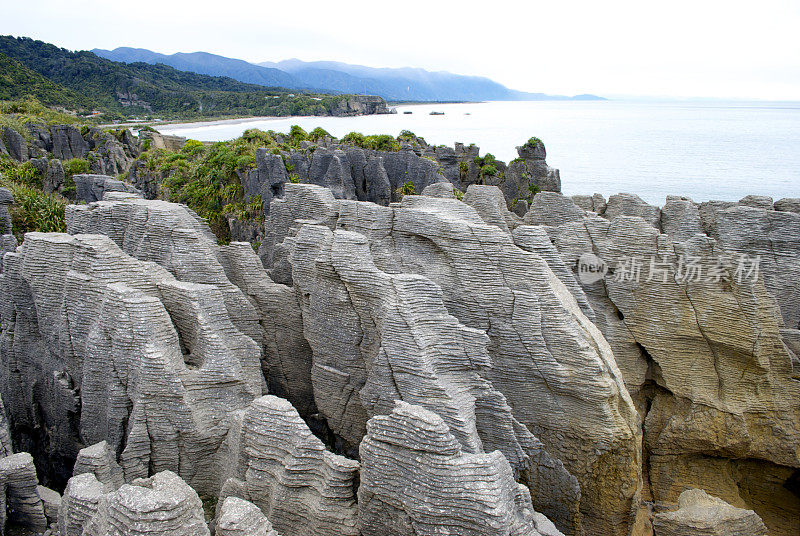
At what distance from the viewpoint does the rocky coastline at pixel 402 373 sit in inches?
363

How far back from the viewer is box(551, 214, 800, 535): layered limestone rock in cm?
1575

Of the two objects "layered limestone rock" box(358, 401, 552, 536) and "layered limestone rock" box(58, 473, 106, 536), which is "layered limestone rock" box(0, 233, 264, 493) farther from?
"layered limestone rock" box(358, 401, 552, 536)

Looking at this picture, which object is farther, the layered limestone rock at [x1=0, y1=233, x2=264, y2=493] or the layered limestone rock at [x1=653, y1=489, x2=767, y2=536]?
the layered limestone rock at [x1=653, y1=489, x2=767, y2=536]

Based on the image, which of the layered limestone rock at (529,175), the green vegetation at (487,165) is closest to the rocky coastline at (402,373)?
the layered limestone rock at (529,175)

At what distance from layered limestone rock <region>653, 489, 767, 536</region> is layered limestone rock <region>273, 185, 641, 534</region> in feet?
3.60

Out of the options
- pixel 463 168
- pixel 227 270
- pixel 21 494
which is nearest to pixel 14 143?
pixel 463 168

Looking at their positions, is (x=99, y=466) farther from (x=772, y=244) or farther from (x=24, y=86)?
(x=24, y=86)

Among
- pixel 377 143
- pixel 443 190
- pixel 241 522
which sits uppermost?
pixel 377 143

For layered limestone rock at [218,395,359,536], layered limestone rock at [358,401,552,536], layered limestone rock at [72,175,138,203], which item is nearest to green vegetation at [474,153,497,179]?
layered limestone rock at [72,175,138,203]

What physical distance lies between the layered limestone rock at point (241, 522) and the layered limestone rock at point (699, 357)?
12.1m

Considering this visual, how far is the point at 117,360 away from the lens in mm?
11578

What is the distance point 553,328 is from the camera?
1221cm

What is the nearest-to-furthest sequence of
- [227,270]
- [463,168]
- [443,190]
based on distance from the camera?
[227,270] < [443,190] < [463,168]

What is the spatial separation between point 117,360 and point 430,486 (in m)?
7.47
